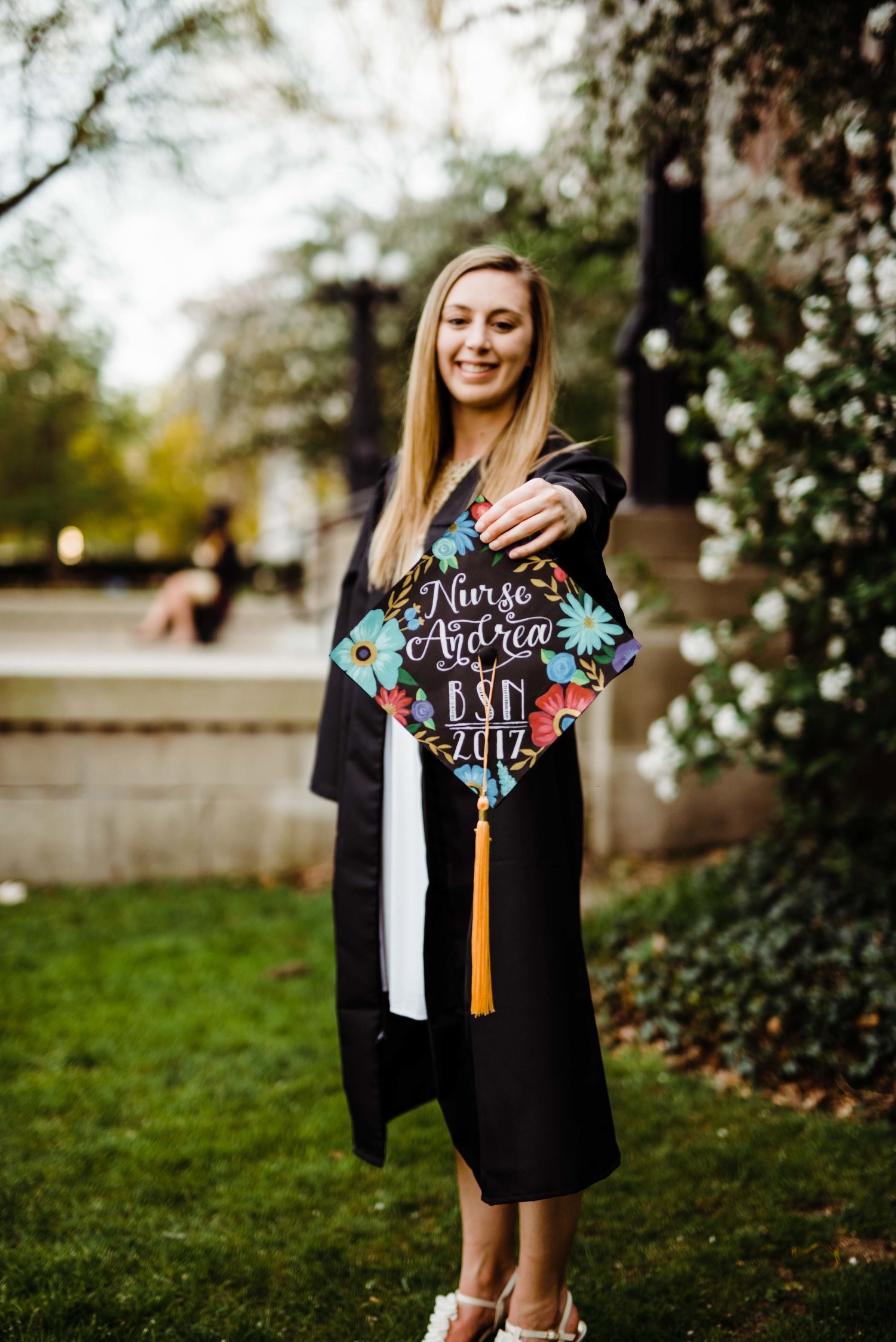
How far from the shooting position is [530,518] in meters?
1.76

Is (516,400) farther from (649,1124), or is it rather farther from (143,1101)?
(143,1101)

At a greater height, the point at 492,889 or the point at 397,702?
the point at 397,702

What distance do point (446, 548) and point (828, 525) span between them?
2728mm

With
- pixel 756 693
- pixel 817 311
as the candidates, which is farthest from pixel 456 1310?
pixel 817 311

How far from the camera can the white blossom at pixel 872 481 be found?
3842 mm

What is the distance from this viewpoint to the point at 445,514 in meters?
2.08

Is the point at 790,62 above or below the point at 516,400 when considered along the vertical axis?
above

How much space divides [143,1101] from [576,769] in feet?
6.93

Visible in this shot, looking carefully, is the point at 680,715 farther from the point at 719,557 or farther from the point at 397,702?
the point at 397,702

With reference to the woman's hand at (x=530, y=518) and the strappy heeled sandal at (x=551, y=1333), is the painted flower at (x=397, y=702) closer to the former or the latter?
the woman's hand at (x=530, y=518)

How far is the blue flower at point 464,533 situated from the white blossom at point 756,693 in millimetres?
2922

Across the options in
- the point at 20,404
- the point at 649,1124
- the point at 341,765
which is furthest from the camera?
the point at 20,404

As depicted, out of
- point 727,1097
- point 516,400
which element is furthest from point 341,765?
point 727,1097

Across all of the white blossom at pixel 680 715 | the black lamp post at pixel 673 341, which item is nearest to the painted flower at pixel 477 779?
the white blossom at pixel 680 715
